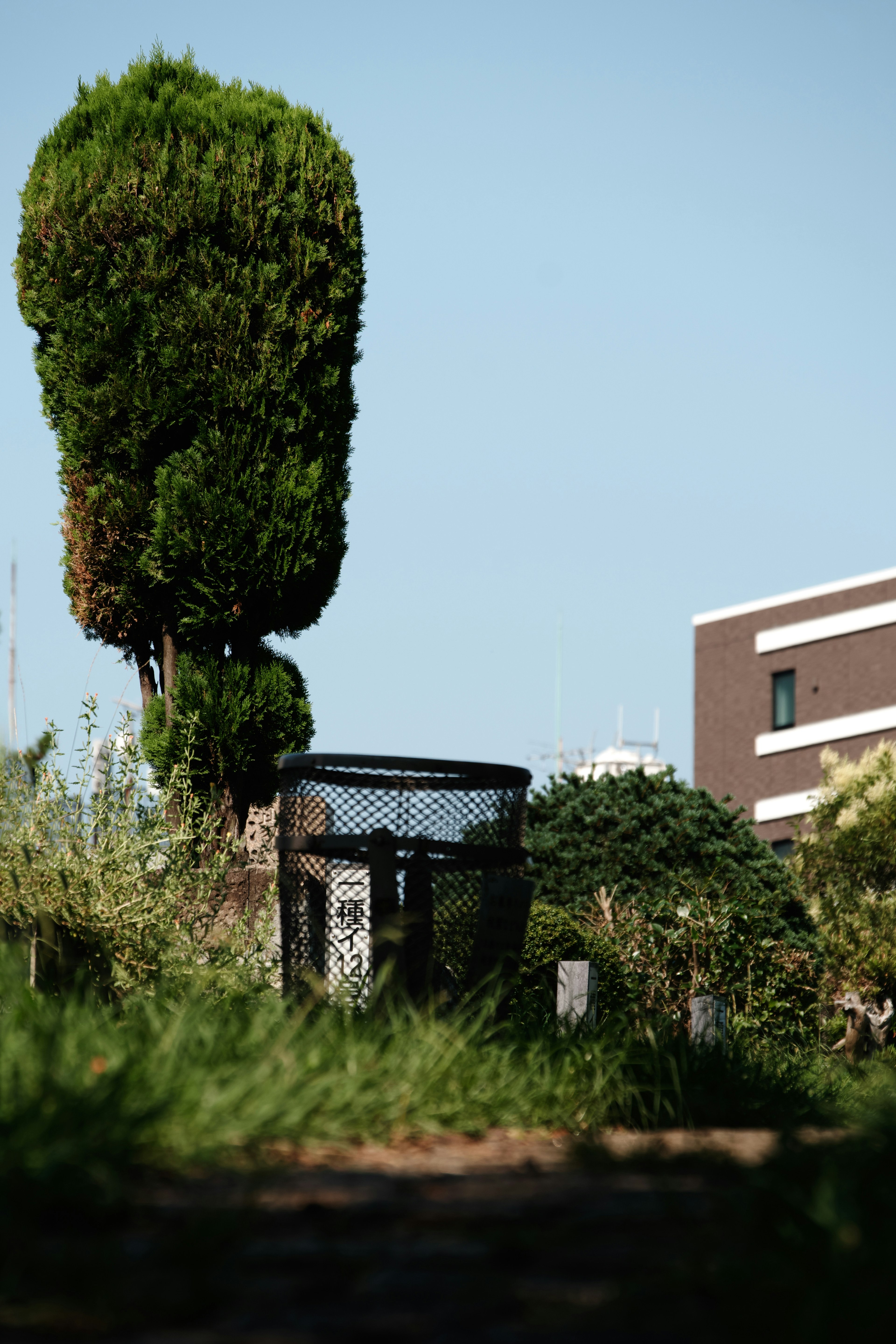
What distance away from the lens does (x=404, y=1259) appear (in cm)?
242

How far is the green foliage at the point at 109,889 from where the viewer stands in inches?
237

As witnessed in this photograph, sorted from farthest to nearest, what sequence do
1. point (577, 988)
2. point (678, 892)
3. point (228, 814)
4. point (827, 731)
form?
point (827, 731) < point (678, 892) < point (228, 814) < point (577, 988)

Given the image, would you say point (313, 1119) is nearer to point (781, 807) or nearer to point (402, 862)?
point (402, 862)

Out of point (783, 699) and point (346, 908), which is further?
point (783, 699)

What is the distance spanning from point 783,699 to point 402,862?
102 feet

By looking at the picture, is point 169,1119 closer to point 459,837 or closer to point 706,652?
point 459,837

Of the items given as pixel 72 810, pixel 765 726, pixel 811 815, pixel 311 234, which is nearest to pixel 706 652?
pixel 765 726

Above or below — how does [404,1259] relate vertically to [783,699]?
below

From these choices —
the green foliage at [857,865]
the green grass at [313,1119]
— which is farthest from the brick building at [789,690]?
the green grass at [313,1119]

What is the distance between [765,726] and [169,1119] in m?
33.5

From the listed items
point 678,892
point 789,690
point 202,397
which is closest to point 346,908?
point 202,397

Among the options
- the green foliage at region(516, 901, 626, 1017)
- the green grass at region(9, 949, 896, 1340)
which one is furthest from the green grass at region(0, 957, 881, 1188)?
the green foliage at region(516, 901, 626, 1017)

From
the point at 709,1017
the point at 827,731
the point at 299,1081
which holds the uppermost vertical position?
the point at 827,731

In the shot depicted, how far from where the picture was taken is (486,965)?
5.41 meters
